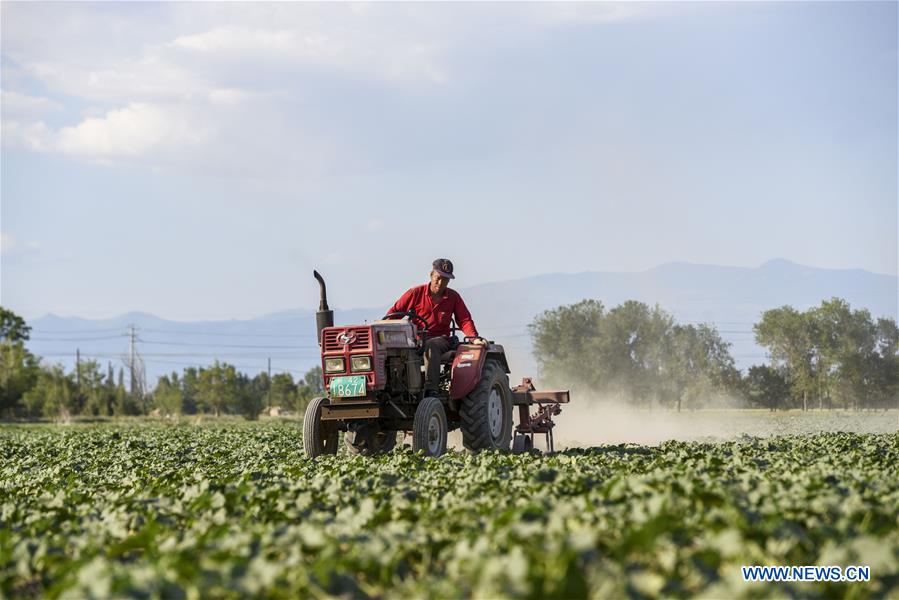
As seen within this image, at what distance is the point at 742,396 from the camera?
75.6 m

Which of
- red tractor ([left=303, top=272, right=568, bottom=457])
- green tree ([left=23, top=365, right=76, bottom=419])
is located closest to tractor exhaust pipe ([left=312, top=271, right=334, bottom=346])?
red tractor ([left=303, top=272, right=568, bottom=457])

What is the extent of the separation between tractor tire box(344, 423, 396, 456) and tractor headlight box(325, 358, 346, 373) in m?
1.28

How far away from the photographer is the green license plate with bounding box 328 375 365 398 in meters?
12.2

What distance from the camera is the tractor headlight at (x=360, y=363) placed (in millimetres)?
12227

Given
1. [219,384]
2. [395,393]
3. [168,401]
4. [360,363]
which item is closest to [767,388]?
[219,384]

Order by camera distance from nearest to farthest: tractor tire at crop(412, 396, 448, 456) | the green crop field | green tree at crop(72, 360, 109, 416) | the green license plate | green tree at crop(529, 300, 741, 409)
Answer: the green crop field
tractor tire at crop(412, 396, 448, 456)
the green license plate
green tree at crop(72, 360, 109, 416)
green tree at crop(529, 300, 741, 409)

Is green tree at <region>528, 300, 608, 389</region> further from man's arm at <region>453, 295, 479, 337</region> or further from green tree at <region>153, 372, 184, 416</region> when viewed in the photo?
man's arm at <region>453, 295, 479, 337</region>

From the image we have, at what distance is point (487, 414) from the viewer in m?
13.1

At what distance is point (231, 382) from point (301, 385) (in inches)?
501

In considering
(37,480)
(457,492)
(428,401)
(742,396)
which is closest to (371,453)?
(428,401)

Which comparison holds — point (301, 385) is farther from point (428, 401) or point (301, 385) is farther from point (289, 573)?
point (289, 573)

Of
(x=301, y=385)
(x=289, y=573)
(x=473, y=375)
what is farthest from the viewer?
(x=301, y=385)

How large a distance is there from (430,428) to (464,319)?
1.80 m

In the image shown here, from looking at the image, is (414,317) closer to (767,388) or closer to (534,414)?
(534,414)
